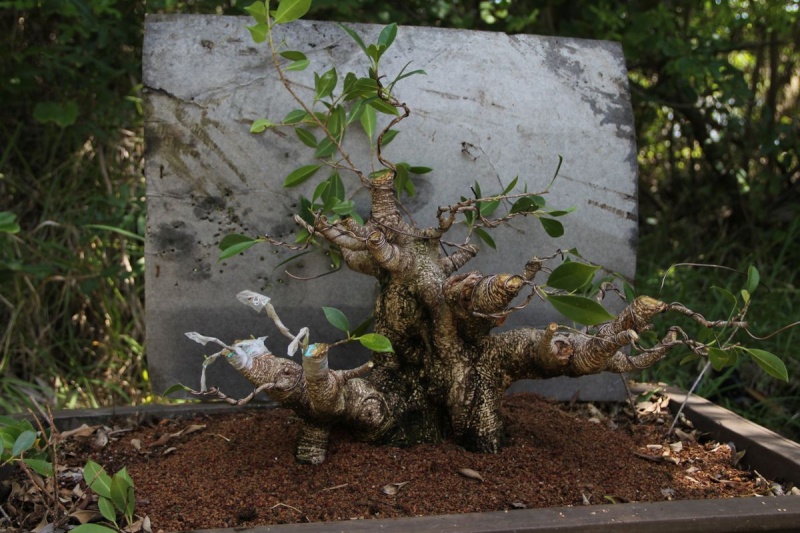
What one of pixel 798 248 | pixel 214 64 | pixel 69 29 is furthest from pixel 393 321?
pixel 798 248

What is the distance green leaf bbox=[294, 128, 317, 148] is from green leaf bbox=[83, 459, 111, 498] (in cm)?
74

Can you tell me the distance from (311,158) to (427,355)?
542 mm

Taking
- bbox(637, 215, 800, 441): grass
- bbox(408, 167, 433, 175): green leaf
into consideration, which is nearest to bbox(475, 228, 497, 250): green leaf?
bbox(408, 167, 433, 175): green leaf

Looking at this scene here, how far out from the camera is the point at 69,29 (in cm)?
241

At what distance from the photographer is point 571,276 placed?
1276 millimetres

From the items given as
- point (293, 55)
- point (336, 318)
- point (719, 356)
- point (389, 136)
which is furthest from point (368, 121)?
point (719, 356)

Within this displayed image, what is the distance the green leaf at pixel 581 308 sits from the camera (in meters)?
1.23

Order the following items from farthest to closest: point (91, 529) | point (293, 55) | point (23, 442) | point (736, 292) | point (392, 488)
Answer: point (736, 292) → point (293, 55) → point (392, 488) → point (23, 442) → point (91, 529)

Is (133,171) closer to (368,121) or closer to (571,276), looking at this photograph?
(368,121)

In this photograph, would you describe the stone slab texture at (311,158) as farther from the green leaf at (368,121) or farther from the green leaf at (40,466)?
the green leaf at (40,466)

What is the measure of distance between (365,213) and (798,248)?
2164 millimetres

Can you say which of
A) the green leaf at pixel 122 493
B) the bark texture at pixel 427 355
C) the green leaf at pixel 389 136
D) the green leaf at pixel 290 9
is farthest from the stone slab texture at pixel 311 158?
the green leaf at pixel 122 493

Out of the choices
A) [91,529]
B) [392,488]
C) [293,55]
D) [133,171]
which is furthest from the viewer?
[133,171]

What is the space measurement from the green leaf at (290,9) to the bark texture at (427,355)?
1.10 ft
